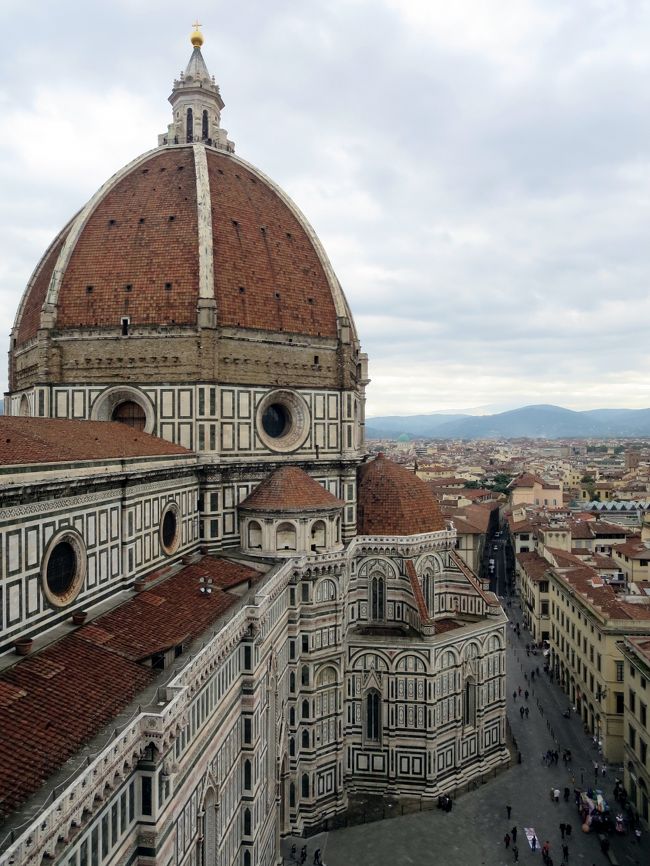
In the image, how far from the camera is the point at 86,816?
10.0 meters

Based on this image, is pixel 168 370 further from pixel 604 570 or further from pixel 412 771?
pixel 604 570

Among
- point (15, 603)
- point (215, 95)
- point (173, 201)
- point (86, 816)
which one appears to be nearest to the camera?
point (86, 816)

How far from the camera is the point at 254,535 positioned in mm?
26344

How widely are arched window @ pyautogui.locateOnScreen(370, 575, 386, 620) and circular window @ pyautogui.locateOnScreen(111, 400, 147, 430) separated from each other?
11.8 metres

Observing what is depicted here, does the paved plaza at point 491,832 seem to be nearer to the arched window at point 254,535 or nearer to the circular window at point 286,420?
the arched window at point 254,535

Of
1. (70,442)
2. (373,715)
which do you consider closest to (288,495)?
(70,442)

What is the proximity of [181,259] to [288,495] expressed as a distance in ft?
33.6

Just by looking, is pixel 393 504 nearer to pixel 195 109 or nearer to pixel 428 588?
pixel 428 588

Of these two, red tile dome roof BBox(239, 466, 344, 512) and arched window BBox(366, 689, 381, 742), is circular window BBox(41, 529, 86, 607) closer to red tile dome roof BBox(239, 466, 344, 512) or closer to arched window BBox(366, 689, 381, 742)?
red tile dome roof BBox(239, 466, 344, 512)

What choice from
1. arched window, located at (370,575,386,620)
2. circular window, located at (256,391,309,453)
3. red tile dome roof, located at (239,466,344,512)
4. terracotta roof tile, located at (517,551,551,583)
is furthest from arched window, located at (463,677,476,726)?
terracotta roof tile, located at (517,551,551,583)

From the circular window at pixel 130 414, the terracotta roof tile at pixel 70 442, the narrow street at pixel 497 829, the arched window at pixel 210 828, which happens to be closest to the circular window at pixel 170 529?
the terracotta roof tile at pixel 70 442

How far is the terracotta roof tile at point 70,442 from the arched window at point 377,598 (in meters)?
10.5

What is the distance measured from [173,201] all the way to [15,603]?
19.1m

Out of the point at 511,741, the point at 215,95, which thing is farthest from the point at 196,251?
the point at 511,741
